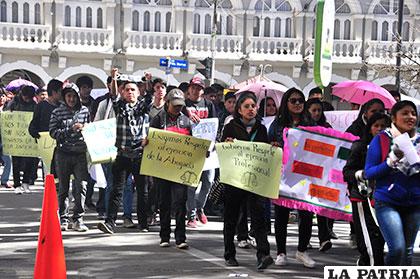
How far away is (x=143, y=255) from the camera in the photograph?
9773 millimetres

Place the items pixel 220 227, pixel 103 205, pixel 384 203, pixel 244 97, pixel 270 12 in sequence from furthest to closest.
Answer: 1. pixel 270 12
2. pixel 103 205
3. pixel 220 227
4. pixel 244 97
5. pixel 384 203

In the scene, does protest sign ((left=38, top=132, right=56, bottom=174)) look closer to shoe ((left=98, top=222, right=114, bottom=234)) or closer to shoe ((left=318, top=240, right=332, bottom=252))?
shoe ((left=98, top=222, right=114, bottom=234))

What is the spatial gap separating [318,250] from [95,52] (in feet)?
86.5

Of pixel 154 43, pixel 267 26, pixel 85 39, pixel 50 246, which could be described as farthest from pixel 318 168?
pixel 267 26

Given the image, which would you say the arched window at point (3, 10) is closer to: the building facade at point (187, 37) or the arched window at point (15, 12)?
the building facade at point (187, 37)

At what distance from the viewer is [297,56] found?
3781 cm

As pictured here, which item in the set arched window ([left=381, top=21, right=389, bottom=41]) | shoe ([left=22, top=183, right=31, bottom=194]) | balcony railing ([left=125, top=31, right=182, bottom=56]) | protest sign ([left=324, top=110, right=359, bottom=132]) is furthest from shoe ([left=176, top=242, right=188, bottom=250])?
arched window ([left=381, top=21, right=389, bottom=41])

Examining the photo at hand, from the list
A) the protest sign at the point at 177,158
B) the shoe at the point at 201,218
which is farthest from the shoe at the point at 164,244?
the shoe at the point at 201,218

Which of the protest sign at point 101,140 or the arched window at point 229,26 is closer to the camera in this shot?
the protest sign at point 101,140

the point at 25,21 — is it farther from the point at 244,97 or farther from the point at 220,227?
the point at 244,97

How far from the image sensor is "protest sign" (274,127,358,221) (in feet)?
31.2

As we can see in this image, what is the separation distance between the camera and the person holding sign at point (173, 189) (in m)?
10.2

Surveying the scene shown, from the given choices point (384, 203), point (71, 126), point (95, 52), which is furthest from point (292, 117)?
point (95, 52)

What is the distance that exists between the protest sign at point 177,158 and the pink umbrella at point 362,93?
419 centimetres
